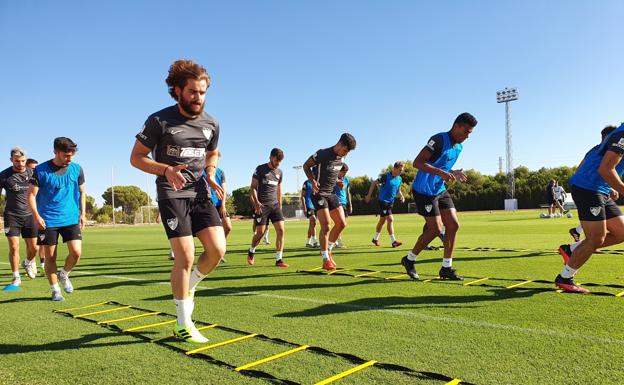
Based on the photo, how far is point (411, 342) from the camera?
3625 millimetres

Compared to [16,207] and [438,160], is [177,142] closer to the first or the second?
[438,160]

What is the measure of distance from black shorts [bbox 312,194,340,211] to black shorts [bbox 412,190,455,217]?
203 cm

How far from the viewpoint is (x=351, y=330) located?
403 cm

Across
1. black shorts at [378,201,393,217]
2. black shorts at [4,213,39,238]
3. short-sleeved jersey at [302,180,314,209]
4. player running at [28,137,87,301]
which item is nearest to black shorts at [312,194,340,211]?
player running at [28,137,87,301]

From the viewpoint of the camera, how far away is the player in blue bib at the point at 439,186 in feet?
20.4

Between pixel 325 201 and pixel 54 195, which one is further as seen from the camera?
pixel 325 201

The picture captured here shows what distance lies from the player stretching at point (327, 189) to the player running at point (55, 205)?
3.67 m

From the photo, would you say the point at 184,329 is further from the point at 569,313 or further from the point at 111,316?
the point at 569,313

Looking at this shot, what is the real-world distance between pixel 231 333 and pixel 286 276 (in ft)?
11.2

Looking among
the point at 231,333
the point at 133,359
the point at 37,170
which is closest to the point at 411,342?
the point at 231,333

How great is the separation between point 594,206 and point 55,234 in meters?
6.52

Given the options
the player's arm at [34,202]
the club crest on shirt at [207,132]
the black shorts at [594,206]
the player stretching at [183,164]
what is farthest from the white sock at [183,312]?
the black shorts at [594,206]

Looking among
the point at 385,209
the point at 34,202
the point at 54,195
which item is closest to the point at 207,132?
the point at 54,195

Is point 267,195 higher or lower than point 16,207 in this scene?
higher
